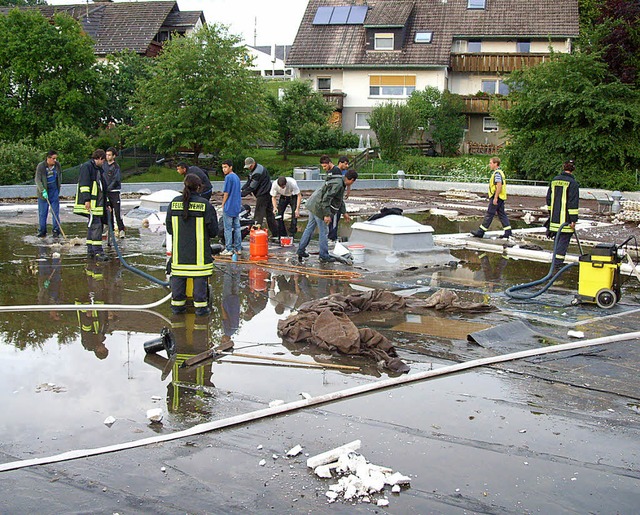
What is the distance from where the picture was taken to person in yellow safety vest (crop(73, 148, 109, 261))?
13477mm

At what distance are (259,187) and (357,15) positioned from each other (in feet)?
124

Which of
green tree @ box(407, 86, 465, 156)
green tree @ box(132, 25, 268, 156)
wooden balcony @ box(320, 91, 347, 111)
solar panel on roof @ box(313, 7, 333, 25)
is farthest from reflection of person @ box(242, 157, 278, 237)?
solar panel on roof @ box(313, 7, 333, 25)

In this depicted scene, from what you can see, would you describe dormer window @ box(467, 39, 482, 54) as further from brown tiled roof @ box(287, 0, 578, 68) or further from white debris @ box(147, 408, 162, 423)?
white debris @ box(147, 408, 162, 423)

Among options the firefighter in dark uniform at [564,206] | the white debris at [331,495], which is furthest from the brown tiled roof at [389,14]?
the white debris at [331,495]

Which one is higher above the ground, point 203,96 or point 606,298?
point 203,96

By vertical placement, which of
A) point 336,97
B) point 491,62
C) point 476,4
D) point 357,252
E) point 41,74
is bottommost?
point 357,252

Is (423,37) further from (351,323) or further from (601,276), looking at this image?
(351,323)

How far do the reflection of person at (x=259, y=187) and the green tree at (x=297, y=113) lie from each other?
1027 inches

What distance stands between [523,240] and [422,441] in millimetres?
12459

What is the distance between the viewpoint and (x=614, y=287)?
1062 centimetres

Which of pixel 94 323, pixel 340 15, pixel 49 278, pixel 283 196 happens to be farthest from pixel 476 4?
pixel 94 323

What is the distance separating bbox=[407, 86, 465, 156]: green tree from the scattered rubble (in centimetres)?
4018

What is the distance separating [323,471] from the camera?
17.4ft

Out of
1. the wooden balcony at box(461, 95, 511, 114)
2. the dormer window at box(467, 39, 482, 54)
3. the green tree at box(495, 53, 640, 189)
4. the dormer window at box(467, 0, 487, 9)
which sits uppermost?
the dormer window at box(467, 0, 487, 9)
